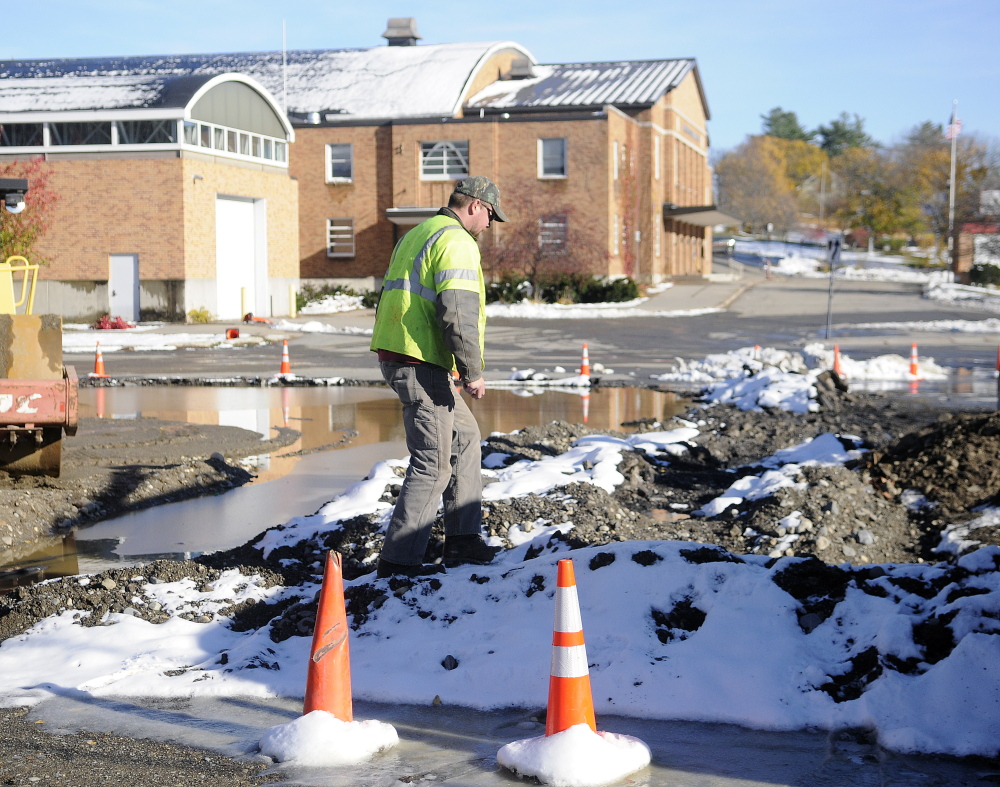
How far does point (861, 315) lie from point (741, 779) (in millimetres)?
39147

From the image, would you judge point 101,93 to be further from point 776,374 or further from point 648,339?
point 776,374

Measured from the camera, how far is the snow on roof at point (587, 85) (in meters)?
50.1

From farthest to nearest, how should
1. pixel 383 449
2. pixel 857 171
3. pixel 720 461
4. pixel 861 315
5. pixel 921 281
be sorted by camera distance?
pixel 857 171 < pixel 921 281 < pixel 861 315 < pixel 383 449 < pixel 720 461

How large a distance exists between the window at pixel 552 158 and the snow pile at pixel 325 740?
44529 millimetres

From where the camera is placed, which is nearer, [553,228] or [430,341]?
[430,341]

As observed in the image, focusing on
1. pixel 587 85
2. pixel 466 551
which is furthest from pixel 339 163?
pixel 466 551

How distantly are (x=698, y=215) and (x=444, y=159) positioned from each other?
17.9m

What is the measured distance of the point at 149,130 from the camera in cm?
3594

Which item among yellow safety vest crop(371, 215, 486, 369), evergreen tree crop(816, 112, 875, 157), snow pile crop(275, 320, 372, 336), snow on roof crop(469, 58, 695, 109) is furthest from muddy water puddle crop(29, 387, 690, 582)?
evergreen tree crop(816, 112, 875, 157)

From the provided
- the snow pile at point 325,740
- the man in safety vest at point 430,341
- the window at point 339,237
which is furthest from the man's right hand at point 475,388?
the window at point 339,237

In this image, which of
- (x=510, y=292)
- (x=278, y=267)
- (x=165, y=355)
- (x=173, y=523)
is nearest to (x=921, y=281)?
(x=510, y=292)

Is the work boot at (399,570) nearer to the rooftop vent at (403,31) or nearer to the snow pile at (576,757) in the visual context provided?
the snow pile at (576,757)

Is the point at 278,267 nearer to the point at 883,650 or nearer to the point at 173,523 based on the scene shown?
the point at 173,523

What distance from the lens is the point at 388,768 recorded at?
4035 mm
